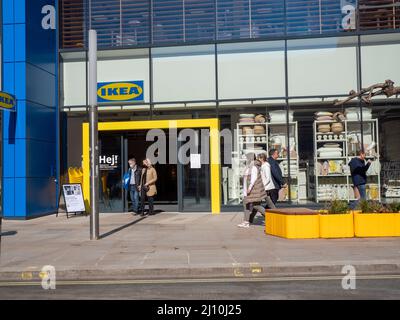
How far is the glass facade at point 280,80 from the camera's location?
17.1 meters

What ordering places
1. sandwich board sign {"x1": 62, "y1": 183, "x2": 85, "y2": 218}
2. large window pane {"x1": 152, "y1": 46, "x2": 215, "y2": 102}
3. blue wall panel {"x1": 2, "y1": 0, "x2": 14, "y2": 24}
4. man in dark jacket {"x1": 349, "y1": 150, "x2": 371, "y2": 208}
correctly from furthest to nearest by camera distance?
large window pane {"x1": 152, "y1": 46, "x2": 215, "y2": 102}, sandwich board sign {"x1": 62, "y1": 183, "x2": 85, "y2": 218}, blue wall panel {"x1": 2, "y1": 0, "x2": 14, "y2": 24}, man in dark jacket {"x1": 349, "y1": 150, "x2": 371, "y2": 208}

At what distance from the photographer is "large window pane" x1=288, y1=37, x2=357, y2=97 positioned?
17156mm

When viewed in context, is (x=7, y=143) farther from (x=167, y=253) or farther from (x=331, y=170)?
(x=331, y=170)

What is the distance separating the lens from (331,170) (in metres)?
17.2

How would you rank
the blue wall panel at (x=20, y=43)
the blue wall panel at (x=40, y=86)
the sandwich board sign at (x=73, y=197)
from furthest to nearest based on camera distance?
the sandwich board sign at (x=73, y=197) < the blue wall panel at (x=40, y=86) < the blue wall panel at (x=20, y=43)

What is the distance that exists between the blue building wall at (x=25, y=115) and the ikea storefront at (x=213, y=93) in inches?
3.1

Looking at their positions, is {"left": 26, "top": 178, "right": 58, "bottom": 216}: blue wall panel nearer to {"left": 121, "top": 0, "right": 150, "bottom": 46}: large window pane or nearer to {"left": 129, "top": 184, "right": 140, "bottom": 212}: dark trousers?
{"left": 129, "top": 184, "right": 140, "bottom": 212}: dark trousers

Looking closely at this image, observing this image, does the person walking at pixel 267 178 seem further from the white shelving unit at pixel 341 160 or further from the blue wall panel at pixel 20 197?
the blue wall panel at pixel 20 197

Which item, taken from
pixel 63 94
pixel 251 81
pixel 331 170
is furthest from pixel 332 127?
pixel 63 94

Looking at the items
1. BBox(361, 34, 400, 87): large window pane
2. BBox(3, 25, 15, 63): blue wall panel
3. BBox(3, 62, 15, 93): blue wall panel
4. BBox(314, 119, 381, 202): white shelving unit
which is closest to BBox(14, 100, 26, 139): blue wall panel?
BBox(3, 62, 15, 93): blue wall panel

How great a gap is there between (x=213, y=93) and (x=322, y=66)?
357 cm

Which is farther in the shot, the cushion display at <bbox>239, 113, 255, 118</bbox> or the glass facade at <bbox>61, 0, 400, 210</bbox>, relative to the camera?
the cushion display at <bbox>239, 113, 255, 118</bbox>

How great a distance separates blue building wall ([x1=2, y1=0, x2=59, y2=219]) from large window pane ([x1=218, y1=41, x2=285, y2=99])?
18.9ft

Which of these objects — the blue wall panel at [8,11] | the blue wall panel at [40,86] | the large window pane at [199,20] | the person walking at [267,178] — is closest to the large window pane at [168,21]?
the large window pane at [199,20]
